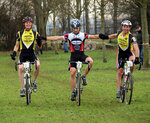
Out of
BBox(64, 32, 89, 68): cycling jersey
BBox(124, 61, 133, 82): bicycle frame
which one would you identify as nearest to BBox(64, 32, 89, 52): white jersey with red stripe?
BBox(64, 32, 89, 68): cycling jersey

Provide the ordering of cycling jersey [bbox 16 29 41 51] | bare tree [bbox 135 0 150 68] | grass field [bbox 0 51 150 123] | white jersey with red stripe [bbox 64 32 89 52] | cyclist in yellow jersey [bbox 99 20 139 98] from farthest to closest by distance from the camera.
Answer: bare tree [bbox 135 0 150 68] → cycling jersey [bbox 16 29 41 51] → white jersey with red stripe [bbox 64 32 89 52] → cyclist in yellow jersey [bbox 99 20 139 98] → grass field [bbox 0 51 150 123]

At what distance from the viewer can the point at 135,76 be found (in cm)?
1686

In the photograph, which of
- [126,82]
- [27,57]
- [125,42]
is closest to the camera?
[126,82]

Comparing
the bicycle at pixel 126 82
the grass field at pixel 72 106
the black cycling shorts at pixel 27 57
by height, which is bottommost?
the grass field at pixel 72 106

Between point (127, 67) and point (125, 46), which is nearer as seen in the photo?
point (127, 67)

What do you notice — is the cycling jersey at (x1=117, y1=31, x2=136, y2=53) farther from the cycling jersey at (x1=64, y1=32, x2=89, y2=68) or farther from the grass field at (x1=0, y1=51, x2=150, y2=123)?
the grass field at (x1=0, y1=51, x2=150, y2=123)

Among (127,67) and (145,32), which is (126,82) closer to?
(127,67)

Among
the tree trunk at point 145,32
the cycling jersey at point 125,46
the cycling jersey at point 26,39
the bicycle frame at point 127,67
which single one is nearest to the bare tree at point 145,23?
the tree trunk at point 145,32

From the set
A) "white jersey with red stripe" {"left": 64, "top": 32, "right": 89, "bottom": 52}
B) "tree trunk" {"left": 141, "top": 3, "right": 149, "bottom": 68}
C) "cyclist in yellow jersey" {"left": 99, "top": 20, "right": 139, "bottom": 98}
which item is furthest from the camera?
"tree trunk" {"left": 141, "top": 3, "right": 149, "bottom": 68}

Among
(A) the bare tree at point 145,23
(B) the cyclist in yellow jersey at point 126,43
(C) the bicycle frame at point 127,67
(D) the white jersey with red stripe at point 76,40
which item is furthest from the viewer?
(A) the bare tree at point 145,23

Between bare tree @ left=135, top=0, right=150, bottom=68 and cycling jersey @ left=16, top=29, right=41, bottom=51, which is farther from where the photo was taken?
bare tree @ left=135, top=0, right=150, bottom=68

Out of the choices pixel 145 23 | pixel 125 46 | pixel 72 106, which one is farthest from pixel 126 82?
pixel 145 23

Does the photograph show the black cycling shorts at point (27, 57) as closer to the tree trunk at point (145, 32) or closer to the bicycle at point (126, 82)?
the bicycle at point (126, 82)

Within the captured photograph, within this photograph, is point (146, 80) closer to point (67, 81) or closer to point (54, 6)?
point (67, 81)
